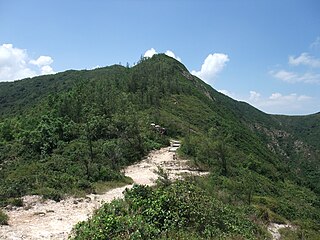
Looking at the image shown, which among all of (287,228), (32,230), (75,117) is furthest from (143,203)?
(75,117)

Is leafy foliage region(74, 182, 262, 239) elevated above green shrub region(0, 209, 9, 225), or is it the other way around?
leafy foliage region(74, 182, 262, 239)

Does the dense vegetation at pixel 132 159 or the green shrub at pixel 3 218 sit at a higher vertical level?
the dense vegetation at pixel 132 159

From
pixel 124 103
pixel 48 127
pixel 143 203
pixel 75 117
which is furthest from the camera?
pixel 124 103

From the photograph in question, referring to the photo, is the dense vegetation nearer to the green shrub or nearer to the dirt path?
the dirt path

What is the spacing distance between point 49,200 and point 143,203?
528 cm

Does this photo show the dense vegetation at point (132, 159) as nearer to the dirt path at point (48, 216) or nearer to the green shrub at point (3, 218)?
the dirt path at point (48, 216)

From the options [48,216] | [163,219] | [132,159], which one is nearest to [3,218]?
[48,216]

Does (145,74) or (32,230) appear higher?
(145,74)

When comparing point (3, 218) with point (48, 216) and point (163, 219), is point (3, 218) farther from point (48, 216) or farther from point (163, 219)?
point (163, 219)

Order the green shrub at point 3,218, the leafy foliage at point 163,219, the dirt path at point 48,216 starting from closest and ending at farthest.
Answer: the leafy foliage at point 163,219
the dirt path at point 48,216
the green shrub at point 3,218

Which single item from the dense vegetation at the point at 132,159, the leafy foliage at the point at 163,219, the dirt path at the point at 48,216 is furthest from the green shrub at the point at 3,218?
the leafy foliage at the point at 163,219

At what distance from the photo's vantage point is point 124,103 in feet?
135

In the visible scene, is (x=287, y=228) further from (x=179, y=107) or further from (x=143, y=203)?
(x=179, y=107)

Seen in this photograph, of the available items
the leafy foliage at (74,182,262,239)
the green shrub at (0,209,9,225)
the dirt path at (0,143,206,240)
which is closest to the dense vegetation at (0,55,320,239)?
the leafy foliage at (74,182,262,239)
